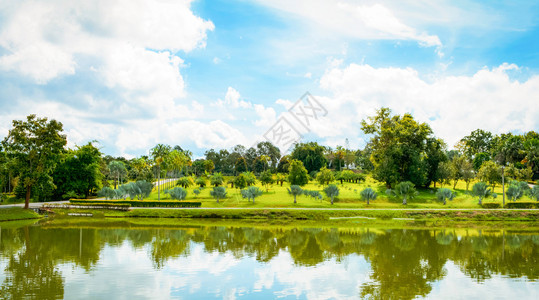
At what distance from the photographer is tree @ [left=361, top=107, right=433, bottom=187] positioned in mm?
55903

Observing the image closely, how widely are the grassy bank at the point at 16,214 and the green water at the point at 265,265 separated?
11079 mm

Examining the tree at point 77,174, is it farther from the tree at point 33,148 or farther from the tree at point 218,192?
the tree at point 218,192

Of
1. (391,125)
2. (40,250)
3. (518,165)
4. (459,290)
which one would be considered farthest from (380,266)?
(518,165)

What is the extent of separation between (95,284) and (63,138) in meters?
36.5

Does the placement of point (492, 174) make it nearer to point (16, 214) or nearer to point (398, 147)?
point (398, 147)

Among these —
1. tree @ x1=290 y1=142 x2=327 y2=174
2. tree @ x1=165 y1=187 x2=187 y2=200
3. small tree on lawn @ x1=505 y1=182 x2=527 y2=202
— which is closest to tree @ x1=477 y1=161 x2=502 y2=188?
small tree on lawn @ x1=505 y1=182 x2=527 y2=202

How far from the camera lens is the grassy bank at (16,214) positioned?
38369 millimetres

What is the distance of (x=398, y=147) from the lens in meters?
56.8

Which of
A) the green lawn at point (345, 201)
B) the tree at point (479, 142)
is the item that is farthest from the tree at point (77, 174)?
the tree at point (479, 142)

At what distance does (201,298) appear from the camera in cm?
1335

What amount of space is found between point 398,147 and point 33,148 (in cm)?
4930

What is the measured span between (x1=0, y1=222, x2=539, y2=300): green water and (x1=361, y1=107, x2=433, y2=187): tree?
86.4 feet

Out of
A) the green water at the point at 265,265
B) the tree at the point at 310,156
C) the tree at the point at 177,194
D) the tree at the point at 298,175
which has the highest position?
the tree at the point at 310,156

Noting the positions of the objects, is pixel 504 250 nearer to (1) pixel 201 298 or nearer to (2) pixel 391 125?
(1) pixel 201 298
